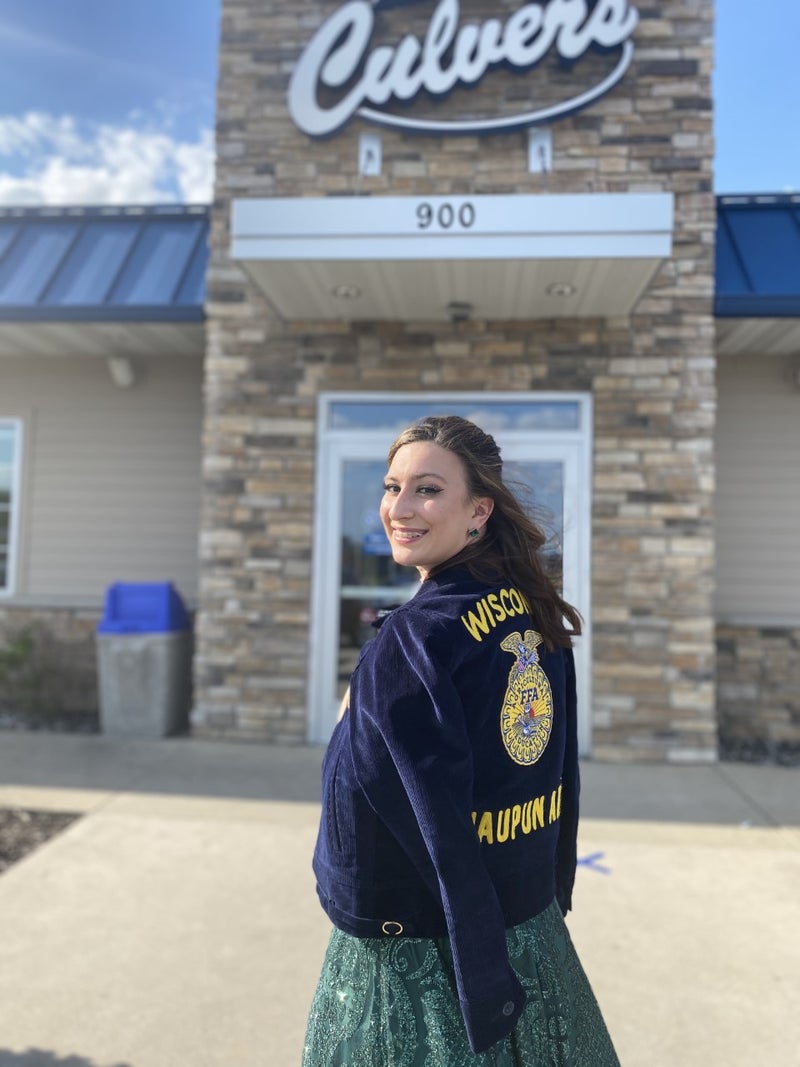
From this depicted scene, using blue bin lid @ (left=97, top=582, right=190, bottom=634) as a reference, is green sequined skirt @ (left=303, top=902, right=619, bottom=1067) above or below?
below

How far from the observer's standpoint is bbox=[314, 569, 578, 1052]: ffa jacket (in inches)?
47.7

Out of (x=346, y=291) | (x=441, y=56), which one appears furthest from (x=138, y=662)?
(x=441, y=56)

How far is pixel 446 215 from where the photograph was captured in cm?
497

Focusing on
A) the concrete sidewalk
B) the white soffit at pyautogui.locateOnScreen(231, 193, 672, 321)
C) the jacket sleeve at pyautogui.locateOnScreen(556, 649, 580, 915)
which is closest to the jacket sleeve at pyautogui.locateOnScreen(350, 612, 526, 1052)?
the jacket sleeve at pyautogui.locateOnScreen(556, 649, 580, 915)

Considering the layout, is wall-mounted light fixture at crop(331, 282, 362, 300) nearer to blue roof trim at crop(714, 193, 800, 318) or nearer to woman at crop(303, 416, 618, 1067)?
blue roof trim at crop(714, 193, 800, 318)

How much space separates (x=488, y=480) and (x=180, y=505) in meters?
6.66

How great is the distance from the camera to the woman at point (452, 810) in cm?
123

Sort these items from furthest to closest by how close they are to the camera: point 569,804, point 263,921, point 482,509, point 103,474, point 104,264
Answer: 1. point 103,474
2. point 104,264
3. point 263,921
4. point 569,804
5. point 482,509

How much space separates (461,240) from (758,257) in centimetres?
280

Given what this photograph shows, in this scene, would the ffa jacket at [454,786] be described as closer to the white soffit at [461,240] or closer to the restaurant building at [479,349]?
the white soffit at [461,240]

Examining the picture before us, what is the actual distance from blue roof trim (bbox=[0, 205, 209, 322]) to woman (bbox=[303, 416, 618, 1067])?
213 inches

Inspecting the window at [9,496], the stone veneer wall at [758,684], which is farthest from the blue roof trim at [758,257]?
the window at [9,496]

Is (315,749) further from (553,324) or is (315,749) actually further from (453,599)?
(453,599)

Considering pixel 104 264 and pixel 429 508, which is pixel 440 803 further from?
pixel 104 264
